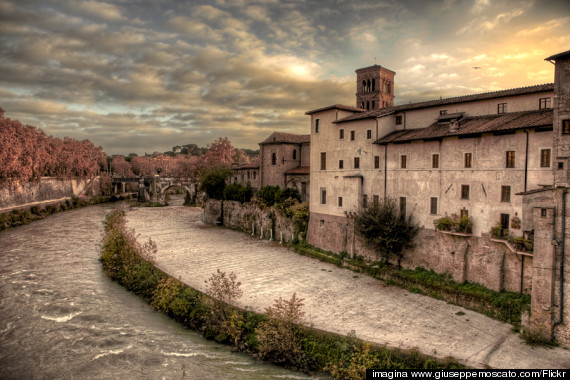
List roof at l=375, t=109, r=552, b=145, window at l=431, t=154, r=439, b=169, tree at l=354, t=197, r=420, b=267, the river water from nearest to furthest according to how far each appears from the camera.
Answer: the river water → roof at l=375, t=109, r=552, b=145 → window at l=431, t=154, r=439, b=169 → tree at l=354, t=197, r=420, b=267

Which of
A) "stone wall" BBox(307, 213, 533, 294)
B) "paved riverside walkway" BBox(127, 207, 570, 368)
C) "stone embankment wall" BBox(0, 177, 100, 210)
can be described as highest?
"stone embankment wall" BBox(0, 177, 100, 210)

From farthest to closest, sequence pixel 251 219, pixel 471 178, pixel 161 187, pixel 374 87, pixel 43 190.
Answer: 1. pixel 161 187
2. pixel 43 190
3. pixel 374 87
4. pixel 251 219
5. pixel 471 178

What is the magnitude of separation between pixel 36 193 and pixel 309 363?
54428 mm

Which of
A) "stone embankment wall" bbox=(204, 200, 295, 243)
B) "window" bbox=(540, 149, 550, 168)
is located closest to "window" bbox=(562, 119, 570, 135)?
"window" bbox=(540, 149, 550, 168)

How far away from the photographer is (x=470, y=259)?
59.3ft

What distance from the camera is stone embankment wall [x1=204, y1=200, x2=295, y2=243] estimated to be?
30.5m

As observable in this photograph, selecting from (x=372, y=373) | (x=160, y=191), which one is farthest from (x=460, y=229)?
(x=160, y=191)

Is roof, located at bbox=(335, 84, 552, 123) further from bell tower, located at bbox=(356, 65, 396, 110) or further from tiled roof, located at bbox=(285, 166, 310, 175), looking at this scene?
bell tower, located at bbox=(356, 65, 396, 110)

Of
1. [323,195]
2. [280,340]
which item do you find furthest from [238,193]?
[280,340]

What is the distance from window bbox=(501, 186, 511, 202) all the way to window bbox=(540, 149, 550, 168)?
1731 mm

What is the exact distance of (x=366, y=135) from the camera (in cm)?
2372

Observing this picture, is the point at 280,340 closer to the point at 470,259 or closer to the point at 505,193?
the point at 470,259

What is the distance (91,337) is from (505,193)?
19.8m

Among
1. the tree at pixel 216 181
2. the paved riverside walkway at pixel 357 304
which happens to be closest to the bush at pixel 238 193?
the tree at pixel 216 181
